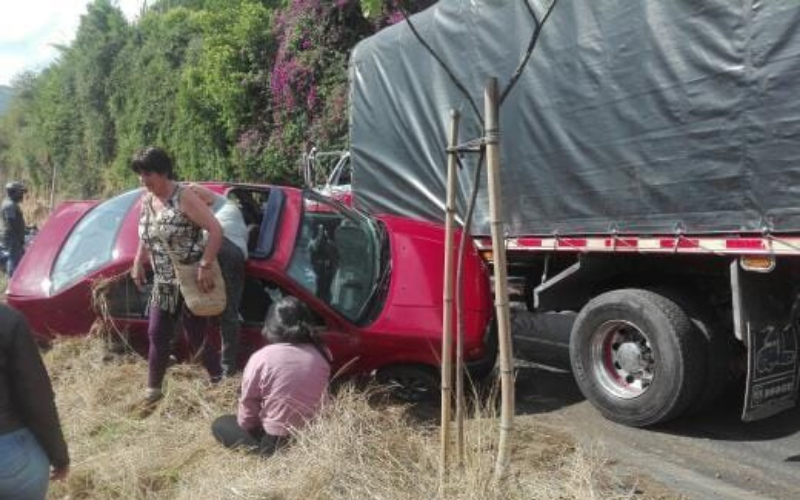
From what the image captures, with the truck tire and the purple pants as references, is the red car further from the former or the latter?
the truck tire

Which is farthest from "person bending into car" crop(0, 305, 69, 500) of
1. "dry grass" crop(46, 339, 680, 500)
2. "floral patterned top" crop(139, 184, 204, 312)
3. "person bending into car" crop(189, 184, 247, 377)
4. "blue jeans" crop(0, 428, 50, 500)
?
"person bending into car" crop(189, 184, 247, 377)

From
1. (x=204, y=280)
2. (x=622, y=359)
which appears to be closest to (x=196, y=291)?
(x=204, y=280)

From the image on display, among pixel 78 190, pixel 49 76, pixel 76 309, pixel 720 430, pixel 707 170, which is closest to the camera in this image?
pixel 707 170

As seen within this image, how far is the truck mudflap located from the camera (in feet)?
14.7

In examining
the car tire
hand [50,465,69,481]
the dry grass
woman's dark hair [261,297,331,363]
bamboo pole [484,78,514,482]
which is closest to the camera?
hand [50,465,69,481]

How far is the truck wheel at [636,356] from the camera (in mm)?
4770

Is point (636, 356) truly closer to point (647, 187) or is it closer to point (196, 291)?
point (647, 187)

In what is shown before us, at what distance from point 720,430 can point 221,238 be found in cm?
333

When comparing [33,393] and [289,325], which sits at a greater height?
[33,393]

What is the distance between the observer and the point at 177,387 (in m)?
5.02

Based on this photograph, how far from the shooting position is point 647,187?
15.7 feet

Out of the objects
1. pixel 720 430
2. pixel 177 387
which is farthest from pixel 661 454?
pixel 177 387

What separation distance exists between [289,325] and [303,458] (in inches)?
27.9

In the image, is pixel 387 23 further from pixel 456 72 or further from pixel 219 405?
pixel 219 405
